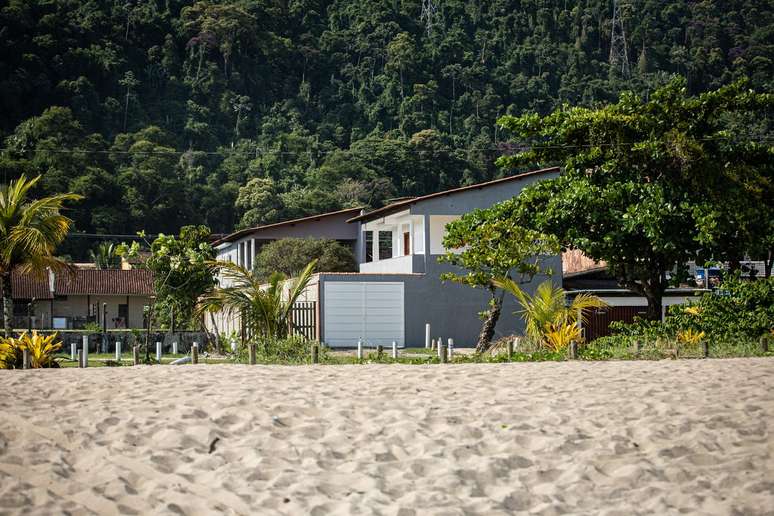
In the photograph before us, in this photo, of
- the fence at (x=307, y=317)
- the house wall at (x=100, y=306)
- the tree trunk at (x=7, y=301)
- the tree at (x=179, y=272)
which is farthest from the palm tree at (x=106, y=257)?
the tree trunk at (x=7, y=301)

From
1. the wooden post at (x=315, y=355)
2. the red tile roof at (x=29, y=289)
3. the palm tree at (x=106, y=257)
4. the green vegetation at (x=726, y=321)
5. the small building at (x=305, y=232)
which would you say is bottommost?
the wooden post at (x=315, y=355)

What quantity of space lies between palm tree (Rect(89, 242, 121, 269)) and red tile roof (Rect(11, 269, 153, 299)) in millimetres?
15632

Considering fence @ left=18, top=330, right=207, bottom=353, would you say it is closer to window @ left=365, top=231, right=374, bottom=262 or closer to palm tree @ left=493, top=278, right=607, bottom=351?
palm tree @ left=493, top=278, right=607, bottom=351

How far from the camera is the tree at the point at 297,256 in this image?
4362cm

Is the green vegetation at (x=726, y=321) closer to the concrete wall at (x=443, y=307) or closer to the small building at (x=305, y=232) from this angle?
the concrete wall at (x=443, y=307)

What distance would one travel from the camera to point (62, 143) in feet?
306

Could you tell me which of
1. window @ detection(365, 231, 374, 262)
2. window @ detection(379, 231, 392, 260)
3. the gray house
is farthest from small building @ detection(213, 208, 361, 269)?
the gray house

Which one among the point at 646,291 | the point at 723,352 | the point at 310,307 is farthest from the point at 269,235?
the point at 723,352

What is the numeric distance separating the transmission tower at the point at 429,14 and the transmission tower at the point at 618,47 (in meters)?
26.6

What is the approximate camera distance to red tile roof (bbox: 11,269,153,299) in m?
53.9

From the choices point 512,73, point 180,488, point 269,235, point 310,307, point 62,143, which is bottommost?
point 180,488

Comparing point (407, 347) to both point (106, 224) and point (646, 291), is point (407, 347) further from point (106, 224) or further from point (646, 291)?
point (106, 224)

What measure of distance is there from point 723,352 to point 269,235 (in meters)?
30.8

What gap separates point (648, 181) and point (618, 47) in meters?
129
